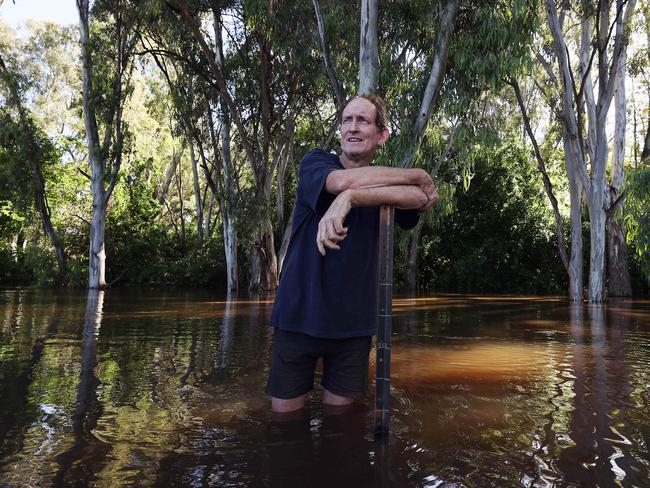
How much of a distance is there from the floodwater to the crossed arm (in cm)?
94

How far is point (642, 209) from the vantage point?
1224 cm

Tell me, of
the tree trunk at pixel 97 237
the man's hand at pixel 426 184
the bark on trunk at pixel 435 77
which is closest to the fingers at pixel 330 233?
the man's hand at pixel 426 184

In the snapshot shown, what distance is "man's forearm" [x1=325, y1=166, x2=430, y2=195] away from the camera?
2.32 metres

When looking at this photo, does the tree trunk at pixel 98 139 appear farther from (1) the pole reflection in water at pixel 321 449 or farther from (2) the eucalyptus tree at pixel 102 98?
(1) the pole reflection in water at pixel 321 449

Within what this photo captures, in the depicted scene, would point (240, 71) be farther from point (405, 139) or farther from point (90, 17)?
point (405, 139)

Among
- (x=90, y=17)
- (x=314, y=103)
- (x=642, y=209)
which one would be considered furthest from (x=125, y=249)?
(x=642, y=209)

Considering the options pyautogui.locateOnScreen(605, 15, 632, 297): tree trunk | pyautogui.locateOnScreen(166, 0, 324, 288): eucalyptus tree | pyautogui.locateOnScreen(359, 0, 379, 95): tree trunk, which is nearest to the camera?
pyautogui.locateOnScreen(359, 0, 379, 95): tree trunk

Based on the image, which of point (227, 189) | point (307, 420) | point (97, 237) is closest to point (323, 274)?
point (307, 420)

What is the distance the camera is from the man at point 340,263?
2.37m

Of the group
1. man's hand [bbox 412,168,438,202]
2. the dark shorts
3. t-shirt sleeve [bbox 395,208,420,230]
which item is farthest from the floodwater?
man's hand [bbox 412,168,438,202]

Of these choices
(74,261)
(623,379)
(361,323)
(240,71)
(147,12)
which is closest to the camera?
(361,323)

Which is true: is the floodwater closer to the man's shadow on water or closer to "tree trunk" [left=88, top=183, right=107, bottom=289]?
the man's shadow on water

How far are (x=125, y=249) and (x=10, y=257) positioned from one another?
5.03 m

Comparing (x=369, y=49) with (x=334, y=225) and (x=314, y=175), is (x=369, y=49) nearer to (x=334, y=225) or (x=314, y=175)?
(x=314, y=175)
